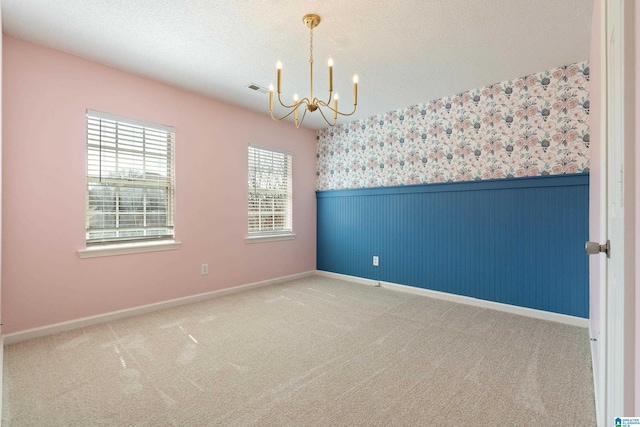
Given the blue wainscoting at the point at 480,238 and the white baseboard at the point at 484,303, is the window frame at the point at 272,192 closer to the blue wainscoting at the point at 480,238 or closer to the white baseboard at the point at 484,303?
the blue wainscoting at the point at 480,238

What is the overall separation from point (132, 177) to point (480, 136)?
12.2 ft

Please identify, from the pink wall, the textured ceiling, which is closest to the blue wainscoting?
the textured ceiling

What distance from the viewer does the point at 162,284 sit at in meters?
3.44

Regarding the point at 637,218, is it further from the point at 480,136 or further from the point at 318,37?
the point at 480,136

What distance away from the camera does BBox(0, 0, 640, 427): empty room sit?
1761 millimetres

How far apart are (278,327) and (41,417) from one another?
5.39 feet

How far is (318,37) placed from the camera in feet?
8.25

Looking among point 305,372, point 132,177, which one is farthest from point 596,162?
point 132,177

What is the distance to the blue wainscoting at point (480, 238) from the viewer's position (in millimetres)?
3010

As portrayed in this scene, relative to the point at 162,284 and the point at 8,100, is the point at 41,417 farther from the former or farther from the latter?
the point at 8,100

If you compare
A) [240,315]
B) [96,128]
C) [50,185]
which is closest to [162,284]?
[240,315]

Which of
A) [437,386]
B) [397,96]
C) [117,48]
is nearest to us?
[437,386]

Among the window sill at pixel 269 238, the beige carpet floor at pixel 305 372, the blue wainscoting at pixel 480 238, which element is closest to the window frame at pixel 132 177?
the beige carpet floor at pixel 305 372

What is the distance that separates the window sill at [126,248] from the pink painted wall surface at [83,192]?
0.05 meters
